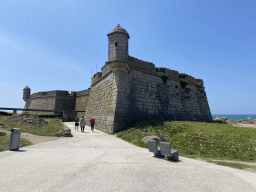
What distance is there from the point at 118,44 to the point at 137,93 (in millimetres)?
5294

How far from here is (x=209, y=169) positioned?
5117 mm

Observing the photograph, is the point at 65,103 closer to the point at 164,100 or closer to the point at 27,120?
the point at 27,120

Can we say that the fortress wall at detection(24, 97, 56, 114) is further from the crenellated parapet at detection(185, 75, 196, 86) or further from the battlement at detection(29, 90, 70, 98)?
the crenellated parapet at detection(185, 75, 196, 86)

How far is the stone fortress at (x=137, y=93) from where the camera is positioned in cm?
1480

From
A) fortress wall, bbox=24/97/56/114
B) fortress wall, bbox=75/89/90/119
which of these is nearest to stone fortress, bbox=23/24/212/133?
fortress wall, bbox=75/89/90/119

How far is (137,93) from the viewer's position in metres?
16.5

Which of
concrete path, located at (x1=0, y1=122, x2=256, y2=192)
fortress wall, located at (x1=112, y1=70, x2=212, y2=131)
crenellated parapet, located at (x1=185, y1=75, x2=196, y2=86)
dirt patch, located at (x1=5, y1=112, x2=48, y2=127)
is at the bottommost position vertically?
concrete path, located at (x1=0, y1=122, x2=256, y2=192)

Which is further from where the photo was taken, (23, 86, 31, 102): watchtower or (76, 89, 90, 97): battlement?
(23, 86, 31, 102): watchtower

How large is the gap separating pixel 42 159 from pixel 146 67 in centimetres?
1485

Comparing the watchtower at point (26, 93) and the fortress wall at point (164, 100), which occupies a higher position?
the watchtower at point (26, 93)

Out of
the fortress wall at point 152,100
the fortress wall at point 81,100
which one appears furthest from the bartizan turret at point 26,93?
the fortress wall at point 152,100

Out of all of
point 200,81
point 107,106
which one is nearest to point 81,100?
point 107,106

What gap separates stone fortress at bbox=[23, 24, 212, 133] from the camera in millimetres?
14797

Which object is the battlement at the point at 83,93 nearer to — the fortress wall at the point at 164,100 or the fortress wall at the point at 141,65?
the fortress wall at the point at 141,65
